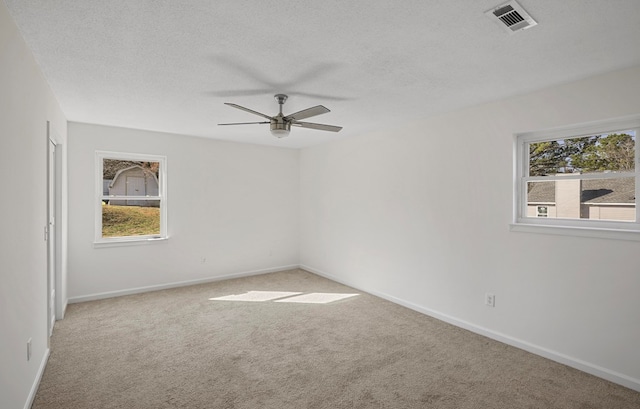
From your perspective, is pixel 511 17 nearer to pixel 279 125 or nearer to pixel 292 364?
pixel 279 125

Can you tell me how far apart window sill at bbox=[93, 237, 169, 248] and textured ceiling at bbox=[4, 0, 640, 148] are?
1.96m

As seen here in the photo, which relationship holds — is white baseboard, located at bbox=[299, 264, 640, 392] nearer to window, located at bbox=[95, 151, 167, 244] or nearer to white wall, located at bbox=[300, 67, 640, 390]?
white wall, located at bbox=[300, 67, 640, 390]

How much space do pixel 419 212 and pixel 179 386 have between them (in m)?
3.08

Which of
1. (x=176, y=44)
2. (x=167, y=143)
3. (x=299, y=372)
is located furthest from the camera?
(x=167, y=143)

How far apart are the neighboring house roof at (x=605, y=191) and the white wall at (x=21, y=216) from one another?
13.4 ft

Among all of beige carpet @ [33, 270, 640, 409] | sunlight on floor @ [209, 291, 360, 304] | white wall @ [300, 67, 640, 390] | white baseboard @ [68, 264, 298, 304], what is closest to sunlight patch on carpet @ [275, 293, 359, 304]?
sunlight on floor @ [209, 291, 360, 304]

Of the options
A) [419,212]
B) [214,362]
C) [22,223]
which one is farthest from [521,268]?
[22,223]

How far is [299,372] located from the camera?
2.69 meters

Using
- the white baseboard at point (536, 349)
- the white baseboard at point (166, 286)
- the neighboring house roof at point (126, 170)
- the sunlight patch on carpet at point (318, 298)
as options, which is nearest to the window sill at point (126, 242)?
the white baseboard at point (166, 286)

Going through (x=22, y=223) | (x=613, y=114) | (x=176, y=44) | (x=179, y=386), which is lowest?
(x=179, y=386)

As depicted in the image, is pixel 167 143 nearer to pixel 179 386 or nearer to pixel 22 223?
pixel 22 223

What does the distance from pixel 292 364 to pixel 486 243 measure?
7.38 ft

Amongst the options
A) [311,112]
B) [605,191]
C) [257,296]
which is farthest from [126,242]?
[605,191]

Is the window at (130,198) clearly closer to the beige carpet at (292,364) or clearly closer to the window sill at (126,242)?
the window sill at (126,242)
